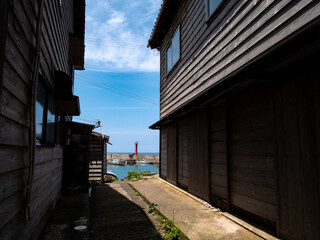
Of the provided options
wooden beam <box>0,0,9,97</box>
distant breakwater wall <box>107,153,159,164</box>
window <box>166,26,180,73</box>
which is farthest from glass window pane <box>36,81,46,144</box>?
distant breakwater wall <box>107,153,159,164</box>

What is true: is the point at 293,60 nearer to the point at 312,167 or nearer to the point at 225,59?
the point at 312,167

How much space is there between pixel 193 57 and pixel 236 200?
484cm

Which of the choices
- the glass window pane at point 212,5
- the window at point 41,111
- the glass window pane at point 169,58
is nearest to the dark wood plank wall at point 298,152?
the glass window pane at point 212,5

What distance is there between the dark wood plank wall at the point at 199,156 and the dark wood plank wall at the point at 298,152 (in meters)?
2.85

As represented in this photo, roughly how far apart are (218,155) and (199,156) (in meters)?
1.17

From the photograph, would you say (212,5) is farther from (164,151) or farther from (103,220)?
(164,151)

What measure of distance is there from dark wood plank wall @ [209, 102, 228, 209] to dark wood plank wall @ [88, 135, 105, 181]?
383 inches

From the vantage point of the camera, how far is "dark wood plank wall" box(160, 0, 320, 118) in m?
3.68

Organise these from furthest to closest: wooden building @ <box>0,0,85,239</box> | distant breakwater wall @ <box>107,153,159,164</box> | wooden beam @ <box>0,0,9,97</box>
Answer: distant breakwater wall @ <box>107,153,159,164</box>
wooden building @ <box>0,0,85,239</box>
wooden beam @ <box>0,0,9,97</box>

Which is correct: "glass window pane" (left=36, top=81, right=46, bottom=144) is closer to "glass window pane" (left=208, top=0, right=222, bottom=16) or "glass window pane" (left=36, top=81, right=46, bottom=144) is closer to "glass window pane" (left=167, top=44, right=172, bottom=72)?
"glass window pane" (left=208, top=0, right=222, bottom=16)

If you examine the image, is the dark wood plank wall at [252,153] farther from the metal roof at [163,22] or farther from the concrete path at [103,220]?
the metal roof at [163,22]

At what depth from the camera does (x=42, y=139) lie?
4.20 metres

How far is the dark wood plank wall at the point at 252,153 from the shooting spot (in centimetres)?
411

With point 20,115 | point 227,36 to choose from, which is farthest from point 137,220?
point 227,36
